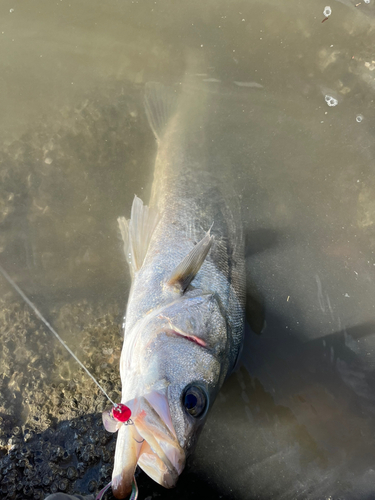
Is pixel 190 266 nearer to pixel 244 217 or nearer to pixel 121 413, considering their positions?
pixel 121 413

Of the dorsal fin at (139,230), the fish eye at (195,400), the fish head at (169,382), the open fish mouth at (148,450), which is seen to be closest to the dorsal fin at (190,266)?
the fish head at (169,382)

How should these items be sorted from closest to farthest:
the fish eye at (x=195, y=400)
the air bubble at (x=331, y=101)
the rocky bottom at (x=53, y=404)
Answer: the fish eye at (x=195, y=400) < the rocky bottom at (x=53, y=404) < the air bubble at (x=331, y=101)

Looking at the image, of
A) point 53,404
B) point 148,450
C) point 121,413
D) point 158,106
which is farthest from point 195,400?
point 158,106

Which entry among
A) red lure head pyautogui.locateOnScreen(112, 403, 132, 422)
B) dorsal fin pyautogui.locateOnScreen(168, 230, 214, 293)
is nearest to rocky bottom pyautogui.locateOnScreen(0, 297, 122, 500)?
dorsal fin pyautogui.locateOnScreen(168, 230, 214, 293)

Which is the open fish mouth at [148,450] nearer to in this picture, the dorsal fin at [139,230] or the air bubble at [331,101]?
the dorsal fin at [139,230]

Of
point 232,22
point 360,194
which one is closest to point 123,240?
point 360,194

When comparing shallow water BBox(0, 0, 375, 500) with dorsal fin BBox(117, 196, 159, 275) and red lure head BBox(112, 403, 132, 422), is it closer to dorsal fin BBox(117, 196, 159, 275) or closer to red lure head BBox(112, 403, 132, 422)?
dorsal fin BBox(117, 196, 159, 275)
